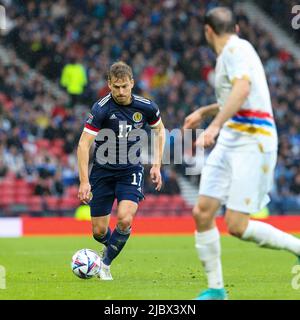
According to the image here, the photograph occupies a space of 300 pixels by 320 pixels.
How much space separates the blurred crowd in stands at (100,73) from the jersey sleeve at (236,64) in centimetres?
1464

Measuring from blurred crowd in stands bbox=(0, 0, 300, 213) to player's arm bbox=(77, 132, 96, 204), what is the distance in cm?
1196

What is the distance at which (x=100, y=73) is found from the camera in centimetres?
2534

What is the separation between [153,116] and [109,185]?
96 centimetres

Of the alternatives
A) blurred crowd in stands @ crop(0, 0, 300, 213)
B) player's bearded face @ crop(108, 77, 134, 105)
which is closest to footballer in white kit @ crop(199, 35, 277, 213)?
player's bearded face @ crop(108, 77, 134, 105)

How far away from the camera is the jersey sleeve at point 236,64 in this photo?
7605 mm

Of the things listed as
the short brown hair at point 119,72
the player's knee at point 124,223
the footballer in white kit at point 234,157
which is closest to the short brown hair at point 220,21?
the footballer in white kit at point 234,157

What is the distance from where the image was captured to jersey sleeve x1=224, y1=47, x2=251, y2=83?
25.0ft

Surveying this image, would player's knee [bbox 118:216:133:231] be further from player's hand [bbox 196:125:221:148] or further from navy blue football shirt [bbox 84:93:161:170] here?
player's hand [bbox 196:125:221:148]

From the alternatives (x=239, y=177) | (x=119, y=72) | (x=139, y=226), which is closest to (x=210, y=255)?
(x=239, y=177)

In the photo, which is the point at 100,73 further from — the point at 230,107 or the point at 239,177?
the point at 230,107

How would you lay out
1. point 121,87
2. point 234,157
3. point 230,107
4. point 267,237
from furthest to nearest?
point 121,87 → point 267,237 → point 234,157 → point 230,107

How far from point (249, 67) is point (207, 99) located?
17.6m

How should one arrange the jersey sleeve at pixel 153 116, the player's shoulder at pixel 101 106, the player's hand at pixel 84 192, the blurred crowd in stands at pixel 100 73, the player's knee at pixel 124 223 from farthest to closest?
the blurred crowd in stands at pixel 100 73 → the jersey sleeve at pixel 153 116 → the player's shoulder at pixel 101 106 → the player's knee at pixel 124 223 → the player's hand at pixel 84 192

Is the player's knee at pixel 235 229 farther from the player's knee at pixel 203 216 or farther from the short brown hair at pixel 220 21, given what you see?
the short brown hair at pixel 220 21
